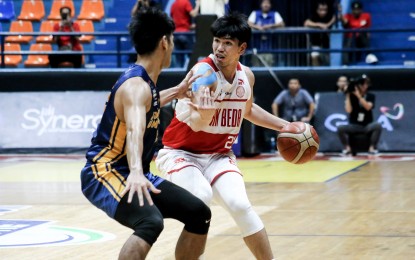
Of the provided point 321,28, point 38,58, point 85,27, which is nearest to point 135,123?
point 321,28

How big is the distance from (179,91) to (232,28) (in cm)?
66

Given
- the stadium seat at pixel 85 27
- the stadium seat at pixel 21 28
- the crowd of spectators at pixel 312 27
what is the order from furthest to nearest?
the stadium seat at pixel 21 28, the stadium seat at pixel 85 27, the crowd of spectators at pixel 312 27

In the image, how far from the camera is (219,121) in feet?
23.5

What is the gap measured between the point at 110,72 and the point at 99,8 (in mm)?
3870

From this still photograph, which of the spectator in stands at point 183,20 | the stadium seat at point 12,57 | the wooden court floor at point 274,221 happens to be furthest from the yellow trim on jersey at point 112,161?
Answer: the stadium seat at point 12,57

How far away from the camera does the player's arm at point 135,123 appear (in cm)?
543

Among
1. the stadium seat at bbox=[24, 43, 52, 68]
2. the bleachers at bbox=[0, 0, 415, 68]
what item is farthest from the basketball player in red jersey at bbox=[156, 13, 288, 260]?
the stadium seat at bbox=[24, 43, 52, 68]

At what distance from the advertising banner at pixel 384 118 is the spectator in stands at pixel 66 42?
17.6ft

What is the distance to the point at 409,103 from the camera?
18469 millimetres

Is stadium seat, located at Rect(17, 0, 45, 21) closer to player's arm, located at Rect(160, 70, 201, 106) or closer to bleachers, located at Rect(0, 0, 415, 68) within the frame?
bleachers, located at Rect(0, 0, 415, 68)

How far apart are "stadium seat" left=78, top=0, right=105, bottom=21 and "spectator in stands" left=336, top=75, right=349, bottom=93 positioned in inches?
264

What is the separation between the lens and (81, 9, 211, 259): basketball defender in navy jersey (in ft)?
18.2

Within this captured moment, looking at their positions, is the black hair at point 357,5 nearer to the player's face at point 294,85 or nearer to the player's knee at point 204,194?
the player's face at point 294,85

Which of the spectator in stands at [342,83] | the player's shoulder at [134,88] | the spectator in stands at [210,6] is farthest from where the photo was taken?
the spectator in stands at [342,83]
